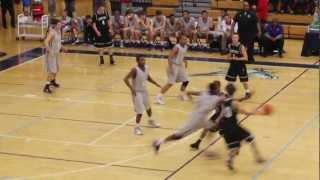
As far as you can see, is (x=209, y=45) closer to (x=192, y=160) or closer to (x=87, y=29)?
(x=87, y=29)

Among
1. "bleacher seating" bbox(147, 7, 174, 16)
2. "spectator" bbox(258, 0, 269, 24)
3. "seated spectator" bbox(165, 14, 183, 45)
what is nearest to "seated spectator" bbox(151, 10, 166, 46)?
"seated spectator" bbox(165, 14, 183, 45)

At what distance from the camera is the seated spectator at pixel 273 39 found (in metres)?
21.5

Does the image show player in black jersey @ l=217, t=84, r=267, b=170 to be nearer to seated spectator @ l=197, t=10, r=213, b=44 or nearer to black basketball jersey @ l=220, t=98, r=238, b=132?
black basketball jersey @ l=220, t=98, r=238, b=132

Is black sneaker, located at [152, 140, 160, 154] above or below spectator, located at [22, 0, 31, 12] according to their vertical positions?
below

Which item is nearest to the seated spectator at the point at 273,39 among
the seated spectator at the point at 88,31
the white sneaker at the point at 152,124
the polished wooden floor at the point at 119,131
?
the polished wooden floor at the point at 119,131

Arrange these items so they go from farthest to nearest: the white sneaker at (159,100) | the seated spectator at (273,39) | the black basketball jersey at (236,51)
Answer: the seated spectator at (273,39)
the white sneaker at (159,100)
the black basketball jersey at (236,51)

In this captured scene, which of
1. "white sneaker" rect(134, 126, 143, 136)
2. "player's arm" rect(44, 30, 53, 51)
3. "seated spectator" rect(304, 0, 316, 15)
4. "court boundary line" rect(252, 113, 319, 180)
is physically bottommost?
"court boundary line" rect(252, 113, 319, 180)

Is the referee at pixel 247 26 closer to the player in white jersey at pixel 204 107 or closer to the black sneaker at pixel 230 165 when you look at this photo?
the player in white jersey at pixel 204 107

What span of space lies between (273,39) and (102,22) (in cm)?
554

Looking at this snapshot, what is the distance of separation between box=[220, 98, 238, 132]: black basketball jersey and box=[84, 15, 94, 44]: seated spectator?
12.6 meters

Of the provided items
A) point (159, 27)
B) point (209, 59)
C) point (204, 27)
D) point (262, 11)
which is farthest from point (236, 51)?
point (262, 11)

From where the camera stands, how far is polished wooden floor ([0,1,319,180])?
11.0m

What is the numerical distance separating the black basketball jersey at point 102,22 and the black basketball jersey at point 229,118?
1035 centimetres

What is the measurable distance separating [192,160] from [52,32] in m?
6.35
